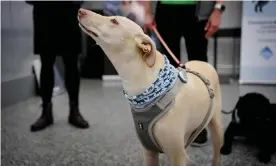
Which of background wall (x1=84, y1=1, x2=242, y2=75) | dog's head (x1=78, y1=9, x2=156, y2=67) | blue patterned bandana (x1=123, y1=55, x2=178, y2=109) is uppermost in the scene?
dog's head (x1=78, y1=9, x2=156, y2=67)

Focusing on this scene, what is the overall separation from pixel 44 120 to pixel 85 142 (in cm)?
44

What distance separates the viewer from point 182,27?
1.83 metres

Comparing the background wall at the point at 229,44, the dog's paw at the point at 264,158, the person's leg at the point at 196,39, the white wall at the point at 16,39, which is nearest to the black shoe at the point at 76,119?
the person's leg at the point at 196,39

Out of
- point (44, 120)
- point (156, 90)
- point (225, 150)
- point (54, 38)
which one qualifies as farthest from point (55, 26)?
point (156, 90)

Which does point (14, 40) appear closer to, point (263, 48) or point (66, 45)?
point (66, 45)

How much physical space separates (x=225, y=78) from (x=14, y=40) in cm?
261

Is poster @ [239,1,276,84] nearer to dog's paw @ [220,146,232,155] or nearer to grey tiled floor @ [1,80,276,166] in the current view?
grey tiled floor @ [1,80,276,166]

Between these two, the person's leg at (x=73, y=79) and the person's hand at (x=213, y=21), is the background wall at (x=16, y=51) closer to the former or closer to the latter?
the person's leg at (x=73, y=79)

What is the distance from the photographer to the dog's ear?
988 millimetres

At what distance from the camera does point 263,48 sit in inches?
167

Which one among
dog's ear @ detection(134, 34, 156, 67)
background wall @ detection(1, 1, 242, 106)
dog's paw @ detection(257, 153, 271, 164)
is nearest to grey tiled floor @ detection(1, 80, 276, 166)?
dog's paw @ detection(257, 153, 271, 164)

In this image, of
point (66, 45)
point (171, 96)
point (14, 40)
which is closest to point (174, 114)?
point (171, 96)

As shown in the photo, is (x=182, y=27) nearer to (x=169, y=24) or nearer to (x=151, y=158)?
(x=169, y=24)

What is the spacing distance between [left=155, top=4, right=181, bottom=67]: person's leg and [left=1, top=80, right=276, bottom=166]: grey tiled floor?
0.53m
